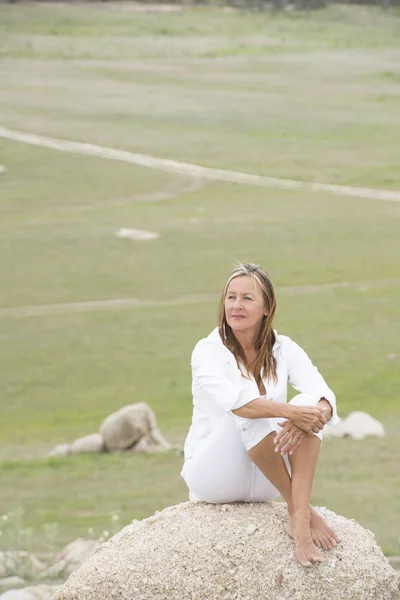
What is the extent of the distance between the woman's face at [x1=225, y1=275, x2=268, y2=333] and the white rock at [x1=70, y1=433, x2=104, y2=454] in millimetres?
8868

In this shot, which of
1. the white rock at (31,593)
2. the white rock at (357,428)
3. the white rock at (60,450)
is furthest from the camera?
the white rock at (357,428)

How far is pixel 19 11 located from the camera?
2297 centimetres

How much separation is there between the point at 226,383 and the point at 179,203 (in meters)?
18.5

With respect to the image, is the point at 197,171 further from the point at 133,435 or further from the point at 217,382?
the point at 217,382

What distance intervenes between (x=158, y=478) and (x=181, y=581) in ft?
26.1

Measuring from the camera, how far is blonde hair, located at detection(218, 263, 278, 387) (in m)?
4.89

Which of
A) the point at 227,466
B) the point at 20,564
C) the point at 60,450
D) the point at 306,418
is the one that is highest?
the point at 306,418

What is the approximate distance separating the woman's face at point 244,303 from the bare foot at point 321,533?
705mm

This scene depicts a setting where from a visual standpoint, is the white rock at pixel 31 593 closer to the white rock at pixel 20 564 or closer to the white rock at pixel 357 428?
the white rock at pixel 20 564

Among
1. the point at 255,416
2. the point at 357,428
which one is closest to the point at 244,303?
the point at 255,416

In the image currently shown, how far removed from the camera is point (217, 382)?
15.8 feet

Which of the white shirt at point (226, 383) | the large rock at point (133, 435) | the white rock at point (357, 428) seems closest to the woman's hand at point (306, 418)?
the white shirt at point (226, 383)

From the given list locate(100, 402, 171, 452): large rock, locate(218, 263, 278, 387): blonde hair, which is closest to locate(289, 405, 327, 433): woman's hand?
locate(218, 263, 278, 387): blonde hair

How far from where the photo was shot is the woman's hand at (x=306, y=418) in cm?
468
